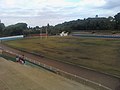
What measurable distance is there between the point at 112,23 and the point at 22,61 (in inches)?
1962

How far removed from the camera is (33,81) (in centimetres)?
1648

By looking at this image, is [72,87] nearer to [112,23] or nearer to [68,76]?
[68,76]

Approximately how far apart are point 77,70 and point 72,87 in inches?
234

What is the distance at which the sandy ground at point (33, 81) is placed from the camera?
1478 centimetres

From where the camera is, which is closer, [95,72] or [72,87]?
[72,87]

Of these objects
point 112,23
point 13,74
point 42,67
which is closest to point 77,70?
point 42,67

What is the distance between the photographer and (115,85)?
14.9 meters

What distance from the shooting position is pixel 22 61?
24.8 metres

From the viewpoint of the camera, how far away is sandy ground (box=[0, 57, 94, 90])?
14781 mm

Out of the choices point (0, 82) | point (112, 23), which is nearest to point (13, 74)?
point (0, 82)

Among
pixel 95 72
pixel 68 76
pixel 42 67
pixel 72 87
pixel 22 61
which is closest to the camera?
pixel 72 87

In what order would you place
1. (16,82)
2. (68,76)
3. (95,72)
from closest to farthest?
(16,82)
(68,76)
(95,72)

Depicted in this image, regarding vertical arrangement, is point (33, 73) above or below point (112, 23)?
below

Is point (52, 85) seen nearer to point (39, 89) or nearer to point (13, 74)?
point (39, 89)
